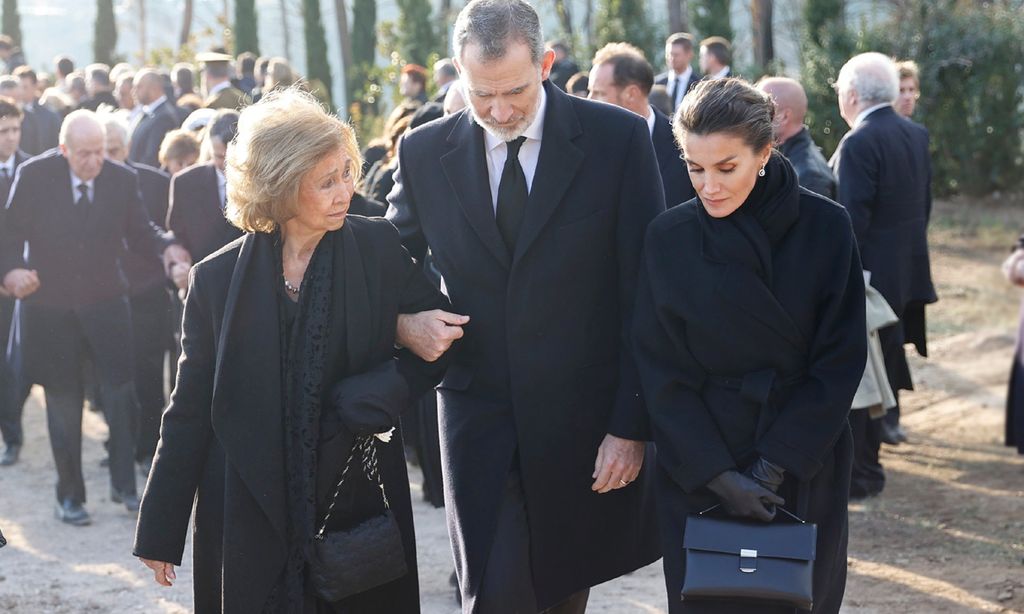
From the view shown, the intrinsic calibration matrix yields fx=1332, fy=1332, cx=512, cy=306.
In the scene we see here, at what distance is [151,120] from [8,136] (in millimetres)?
2659

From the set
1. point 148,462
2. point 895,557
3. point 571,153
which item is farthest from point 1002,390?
point 571,153

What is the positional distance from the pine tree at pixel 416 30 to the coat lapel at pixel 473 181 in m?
25.1

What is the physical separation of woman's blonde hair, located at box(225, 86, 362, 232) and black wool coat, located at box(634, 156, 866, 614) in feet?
2.97

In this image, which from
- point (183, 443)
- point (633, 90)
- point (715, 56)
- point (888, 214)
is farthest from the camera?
point (715, 56)

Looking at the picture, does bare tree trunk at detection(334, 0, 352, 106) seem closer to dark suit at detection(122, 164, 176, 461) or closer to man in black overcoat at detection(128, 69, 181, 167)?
man in black overcoat at detection(128, 69, 181, 167)

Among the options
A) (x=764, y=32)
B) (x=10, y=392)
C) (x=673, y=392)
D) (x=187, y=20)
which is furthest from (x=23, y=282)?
(x=187, y=20)

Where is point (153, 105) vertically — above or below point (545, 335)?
below

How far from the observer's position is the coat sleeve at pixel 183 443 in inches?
138

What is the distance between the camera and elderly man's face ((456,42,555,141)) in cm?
356

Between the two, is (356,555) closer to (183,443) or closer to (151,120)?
(183,443)

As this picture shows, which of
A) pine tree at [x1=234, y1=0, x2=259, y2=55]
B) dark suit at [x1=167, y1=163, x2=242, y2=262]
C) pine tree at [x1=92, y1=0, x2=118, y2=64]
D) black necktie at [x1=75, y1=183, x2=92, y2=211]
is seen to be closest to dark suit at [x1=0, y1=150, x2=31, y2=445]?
black necktie at [x1=75, y1=183, x2=92, y2=211]

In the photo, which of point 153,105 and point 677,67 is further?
point 677,67

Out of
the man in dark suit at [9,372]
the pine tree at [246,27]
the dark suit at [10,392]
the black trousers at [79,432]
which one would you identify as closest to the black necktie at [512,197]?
the black trousers at [79,432]

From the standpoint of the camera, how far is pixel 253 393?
135 inches
